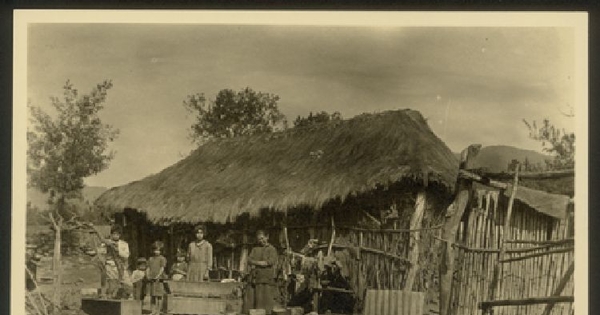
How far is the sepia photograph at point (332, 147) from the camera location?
20.4 ft

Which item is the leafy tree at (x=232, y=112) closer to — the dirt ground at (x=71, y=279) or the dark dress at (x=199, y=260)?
the dark dress at (x=199, y=260)

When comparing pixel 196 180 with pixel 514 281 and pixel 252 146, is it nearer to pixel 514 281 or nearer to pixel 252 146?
pixel 252 146

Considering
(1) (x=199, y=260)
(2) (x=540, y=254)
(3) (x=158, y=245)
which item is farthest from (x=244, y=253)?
(2) (x=540, y=254)

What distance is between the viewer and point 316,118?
21.1 ft

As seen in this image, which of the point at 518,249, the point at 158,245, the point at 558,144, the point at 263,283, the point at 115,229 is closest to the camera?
the point at 558,144

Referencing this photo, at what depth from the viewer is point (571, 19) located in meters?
6.18

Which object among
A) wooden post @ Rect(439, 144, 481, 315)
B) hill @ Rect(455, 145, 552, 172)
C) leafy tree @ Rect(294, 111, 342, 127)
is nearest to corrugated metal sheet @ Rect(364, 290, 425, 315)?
wooden post @ Rect(439, 144, 481, 315)

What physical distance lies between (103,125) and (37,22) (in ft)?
2.35

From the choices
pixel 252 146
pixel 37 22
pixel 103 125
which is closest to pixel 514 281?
pixel 252 146

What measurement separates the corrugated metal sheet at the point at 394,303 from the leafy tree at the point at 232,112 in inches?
47.4

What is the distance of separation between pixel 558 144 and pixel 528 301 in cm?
94

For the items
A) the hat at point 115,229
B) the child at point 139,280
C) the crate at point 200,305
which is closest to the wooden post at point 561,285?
the crate at point 200,305

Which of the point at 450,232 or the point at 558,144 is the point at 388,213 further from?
the point at 558,144

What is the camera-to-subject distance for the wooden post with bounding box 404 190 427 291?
21.2ft
